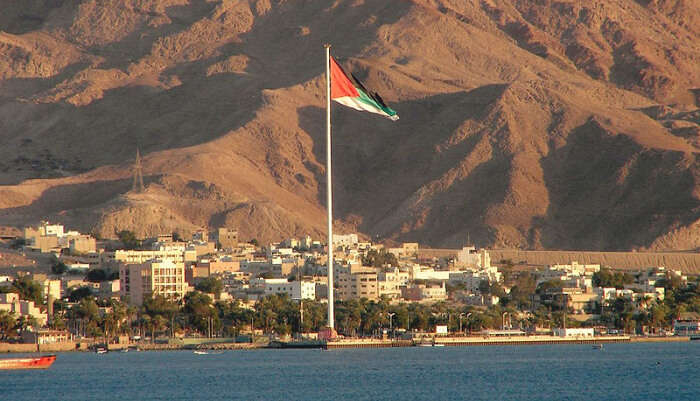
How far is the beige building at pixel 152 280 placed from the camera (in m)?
154

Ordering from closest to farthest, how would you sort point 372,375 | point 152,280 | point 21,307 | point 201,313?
point 372,375
point 201,313
point 21,307
point 152,280

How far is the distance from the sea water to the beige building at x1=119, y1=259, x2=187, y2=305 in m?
27.6

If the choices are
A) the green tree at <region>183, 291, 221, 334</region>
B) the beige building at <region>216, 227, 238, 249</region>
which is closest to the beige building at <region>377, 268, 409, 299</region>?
the green tree at <region>183, 291, 221, 334</region>

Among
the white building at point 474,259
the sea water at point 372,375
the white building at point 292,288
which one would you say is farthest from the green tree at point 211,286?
the white building at point 474,259

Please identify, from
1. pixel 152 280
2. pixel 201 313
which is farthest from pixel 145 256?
pixel 201 313

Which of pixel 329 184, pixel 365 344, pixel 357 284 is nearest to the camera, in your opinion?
pixel 329 184

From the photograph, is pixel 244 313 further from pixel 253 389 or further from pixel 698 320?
pixel 253 389

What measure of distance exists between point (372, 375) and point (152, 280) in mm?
59509

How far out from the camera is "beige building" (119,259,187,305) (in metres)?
154

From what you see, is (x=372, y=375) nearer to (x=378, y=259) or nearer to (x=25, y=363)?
(x=25, y=363)

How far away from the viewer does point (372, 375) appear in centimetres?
9806

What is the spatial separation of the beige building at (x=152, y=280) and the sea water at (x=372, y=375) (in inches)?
1086

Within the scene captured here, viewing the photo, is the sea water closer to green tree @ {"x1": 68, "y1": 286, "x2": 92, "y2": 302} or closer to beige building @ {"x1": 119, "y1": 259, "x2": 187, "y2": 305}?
beige building @ {"x1": 119, "y1": 259, "x2": 187, "y2": 305}

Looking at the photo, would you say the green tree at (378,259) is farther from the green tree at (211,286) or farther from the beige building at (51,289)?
the beige building at (51,289)
